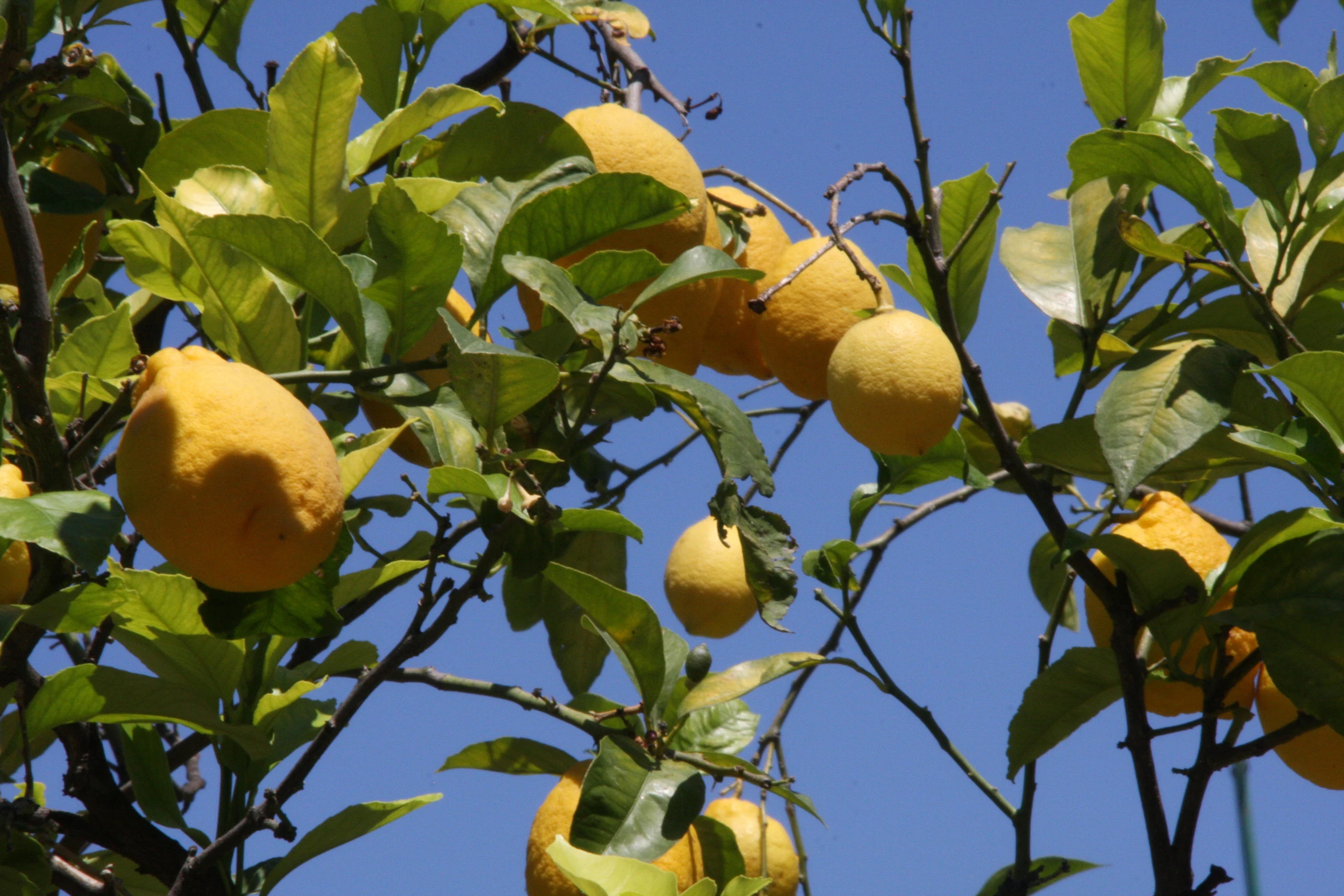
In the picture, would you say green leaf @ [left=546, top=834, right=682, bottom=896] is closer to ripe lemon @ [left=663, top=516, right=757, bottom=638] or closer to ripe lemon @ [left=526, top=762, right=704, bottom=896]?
ripe lemon @ [left=526, top=762, right=704, bottom=896]

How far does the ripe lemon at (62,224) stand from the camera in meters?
1.37

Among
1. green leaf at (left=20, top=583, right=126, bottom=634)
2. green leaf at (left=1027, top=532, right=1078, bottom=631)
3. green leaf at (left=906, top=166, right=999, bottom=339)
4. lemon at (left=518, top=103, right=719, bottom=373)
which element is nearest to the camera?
green leaf at (left=20, top=583, right=126, bottom=634)

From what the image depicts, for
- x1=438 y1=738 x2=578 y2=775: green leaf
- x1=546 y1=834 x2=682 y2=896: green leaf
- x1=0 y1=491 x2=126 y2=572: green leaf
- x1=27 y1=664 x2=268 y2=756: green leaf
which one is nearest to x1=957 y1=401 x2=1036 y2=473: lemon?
x1=438 y1=738 x2=578 y2=775: green leaf

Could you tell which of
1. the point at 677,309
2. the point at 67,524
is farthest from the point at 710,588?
the point at 67,524

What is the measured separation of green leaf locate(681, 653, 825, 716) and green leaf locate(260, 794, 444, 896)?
26 cm

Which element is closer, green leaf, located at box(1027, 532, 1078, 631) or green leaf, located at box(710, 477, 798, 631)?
green leaf, located at box(710, 477, 798, 631)

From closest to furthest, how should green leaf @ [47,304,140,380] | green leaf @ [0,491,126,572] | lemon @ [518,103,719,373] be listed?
green leaf @ [0,491,126,572] → green leaf @ [47,304,140,380] → lemon @ [518,103,719,373]

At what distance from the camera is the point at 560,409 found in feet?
3.44

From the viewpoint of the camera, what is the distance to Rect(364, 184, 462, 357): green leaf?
0.89 metres

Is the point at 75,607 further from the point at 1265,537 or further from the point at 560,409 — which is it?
the point at 1265,537

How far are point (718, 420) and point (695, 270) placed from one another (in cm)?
12

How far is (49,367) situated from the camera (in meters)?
1.06

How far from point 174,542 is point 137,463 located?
6cm

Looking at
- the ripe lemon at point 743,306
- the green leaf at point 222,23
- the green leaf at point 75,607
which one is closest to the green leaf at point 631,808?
the green leaf at point 75,607
